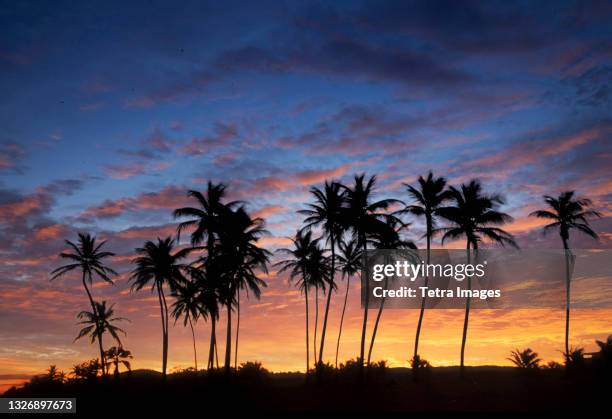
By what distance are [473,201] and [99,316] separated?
47315 mm

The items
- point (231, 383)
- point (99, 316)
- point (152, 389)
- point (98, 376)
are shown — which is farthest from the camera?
point (99, 316)

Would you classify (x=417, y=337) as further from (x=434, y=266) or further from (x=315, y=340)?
(x=315, y=340)

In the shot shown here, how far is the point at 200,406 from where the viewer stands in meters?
43.8

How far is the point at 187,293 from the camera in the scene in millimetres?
60656

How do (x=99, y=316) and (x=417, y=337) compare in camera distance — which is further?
(x=99, y=316)

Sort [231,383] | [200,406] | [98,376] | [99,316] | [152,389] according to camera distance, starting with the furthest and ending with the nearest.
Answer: [99,316] → [98,376] → [152,389] → [231,383] → [200,406]

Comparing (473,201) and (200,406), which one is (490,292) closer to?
(473,201)

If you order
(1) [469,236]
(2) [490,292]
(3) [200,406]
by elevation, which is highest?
(1) [469,236]

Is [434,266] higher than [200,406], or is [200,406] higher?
[434,266]

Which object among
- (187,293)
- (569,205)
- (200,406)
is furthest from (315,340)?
(569,205)

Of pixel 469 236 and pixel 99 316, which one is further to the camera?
pixel 99 316

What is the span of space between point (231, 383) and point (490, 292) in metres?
23.9

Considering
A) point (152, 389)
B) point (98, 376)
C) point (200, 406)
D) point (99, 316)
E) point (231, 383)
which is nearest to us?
point (200, 406)

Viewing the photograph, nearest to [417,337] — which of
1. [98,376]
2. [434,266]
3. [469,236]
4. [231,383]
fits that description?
[434,266]
